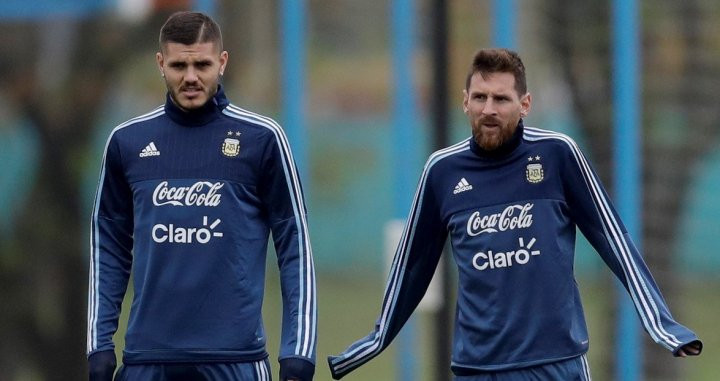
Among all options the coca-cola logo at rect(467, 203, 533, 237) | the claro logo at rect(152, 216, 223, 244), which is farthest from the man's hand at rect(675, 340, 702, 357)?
the claro logo at rect(152, 216, 223, 244)

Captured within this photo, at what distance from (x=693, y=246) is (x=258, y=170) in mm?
8370

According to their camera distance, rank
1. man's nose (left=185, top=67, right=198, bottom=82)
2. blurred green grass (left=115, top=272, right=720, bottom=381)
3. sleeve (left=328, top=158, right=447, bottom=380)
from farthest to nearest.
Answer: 1. blurred green grass (left=115, top=272, right=720, bottom=381)
2. sleeve (left=328, top=158, right=447, bottom=380)
3. man's nose (left=185, top=67, right=198, bottom=82)

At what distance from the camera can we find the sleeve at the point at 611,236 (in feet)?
18.9

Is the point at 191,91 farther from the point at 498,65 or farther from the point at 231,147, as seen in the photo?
the point at 498,65

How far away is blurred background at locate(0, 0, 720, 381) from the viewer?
1083 centimetres

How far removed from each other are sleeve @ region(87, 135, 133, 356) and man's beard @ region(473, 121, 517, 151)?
→ 1186mm

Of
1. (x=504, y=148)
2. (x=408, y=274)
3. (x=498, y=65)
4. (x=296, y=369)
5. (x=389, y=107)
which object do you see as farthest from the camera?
(x=389, y=107)

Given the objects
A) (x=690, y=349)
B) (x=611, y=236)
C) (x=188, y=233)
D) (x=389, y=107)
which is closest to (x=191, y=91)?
(x=188, y=233)

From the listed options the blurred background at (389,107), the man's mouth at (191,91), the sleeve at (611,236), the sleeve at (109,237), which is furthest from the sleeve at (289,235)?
the blurred background at (389,107)

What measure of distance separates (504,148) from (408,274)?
22.9 inches

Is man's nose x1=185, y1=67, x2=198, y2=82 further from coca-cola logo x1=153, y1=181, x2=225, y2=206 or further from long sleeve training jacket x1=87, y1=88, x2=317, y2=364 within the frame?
coca-cola logo x1=153, y1=181, x2=225, y2=206

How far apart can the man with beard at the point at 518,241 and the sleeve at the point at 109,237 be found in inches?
30.9

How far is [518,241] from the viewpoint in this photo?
571 cm

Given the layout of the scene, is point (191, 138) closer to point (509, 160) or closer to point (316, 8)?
point (509, 160)
